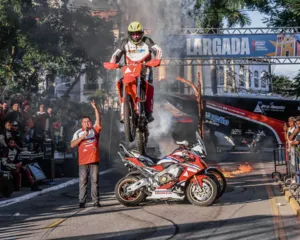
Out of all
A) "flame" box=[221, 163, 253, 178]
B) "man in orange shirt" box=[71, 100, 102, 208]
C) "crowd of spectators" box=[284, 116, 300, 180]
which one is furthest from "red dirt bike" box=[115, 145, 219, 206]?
"flame" box=[221, 163, 253, 178]

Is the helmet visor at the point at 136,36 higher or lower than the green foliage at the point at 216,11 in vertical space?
lower

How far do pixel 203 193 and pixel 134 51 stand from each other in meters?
3.20

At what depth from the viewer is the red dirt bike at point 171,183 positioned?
39.9ft

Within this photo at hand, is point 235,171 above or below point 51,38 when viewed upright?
below

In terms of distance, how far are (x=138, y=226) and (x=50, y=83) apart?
95.4 ft

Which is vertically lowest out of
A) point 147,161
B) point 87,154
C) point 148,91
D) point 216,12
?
point 147,161

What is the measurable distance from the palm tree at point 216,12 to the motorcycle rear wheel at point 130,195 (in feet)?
45.3

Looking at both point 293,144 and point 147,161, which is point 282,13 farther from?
point 147,161

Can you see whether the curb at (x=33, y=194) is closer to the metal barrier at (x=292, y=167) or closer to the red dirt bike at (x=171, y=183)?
the red dirt bike at (x=171, y=183)

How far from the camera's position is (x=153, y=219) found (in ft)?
35.2

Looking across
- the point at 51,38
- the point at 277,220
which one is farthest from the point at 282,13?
the point at 277,220

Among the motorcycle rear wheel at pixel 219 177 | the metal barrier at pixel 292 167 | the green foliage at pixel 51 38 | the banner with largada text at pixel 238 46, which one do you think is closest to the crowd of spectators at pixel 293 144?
the metal barrier at pixel 292 167

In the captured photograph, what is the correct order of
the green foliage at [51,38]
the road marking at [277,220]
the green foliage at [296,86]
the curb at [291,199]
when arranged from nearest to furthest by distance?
the road marking at [277,220] < the curb at [291,199] < the green foliage at [296,86] < the green foliage at [51,38]

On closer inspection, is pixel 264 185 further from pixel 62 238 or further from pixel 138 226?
pixel 62 238
